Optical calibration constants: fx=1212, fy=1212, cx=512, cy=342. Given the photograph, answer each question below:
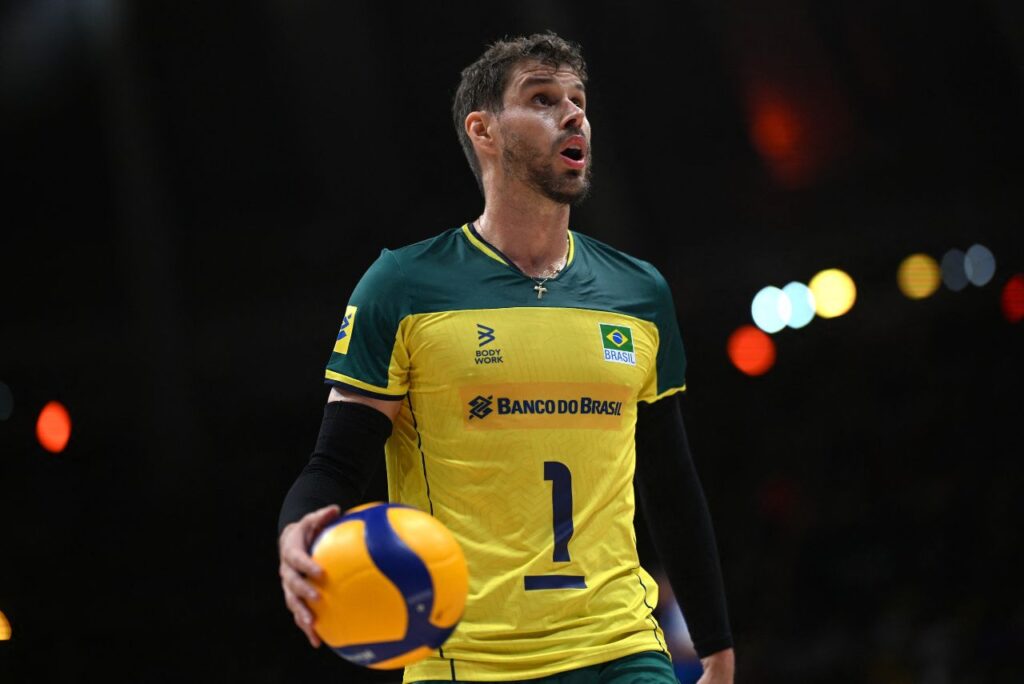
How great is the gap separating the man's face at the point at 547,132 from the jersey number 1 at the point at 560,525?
84 cm

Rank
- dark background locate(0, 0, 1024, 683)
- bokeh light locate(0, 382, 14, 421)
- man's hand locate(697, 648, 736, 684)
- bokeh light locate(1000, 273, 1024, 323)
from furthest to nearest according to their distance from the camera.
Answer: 1. bokeh light locate(1000, 273, 1024, 323)
2. bokeh light locate(0, 382, 14, 421)
3. dark background locate(0, 0, 1024, 683)
4. man's hand locate(697, 648, 736, 684)

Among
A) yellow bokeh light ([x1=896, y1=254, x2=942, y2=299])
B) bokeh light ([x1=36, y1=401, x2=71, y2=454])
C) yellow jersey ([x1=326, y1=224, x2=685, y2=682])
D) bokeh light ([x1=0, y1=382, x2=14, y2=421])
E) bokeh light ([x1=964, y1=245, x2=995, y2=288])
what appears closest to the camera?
yellow jersey ([x1=326, y1=224, x2=685, y2=682])

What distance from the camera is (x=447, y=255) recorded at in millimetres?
3443

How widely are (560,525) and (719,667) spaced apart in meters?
0.75

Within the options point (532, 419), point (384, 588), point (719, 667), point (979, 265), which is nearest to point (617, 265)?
point (532, 419)

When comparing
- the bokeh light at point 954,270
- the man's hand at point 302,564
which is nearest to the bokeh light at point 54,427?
the bokeh light at point 954,270

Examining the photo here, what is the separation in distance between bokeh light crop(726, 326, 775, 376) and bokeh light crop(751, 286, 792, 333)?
0.55 feet

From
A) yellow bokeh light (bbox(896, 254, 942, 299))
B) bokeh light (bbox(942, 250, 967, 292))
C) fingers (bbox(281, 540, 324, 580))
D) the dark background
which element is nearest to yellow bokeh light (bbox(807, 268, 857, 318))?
the dark background

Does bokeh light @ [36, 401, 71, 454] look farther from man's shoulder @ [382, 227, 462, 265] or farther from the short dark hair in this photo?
man's shoulder @ [382, 227, 462, 265]

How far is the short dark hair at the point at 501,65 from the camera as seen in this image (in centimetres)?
367

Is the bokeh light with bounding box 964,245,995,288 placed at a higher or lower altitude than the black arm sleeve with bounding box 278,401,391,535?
higher

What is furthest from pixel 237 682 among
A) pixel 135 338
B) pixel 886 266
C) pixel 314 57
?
pixel 886 266

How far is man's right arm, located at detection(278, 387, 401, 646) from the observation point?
8.72ft

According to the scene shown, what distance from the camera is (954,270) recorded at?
15.5 metres
